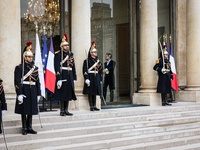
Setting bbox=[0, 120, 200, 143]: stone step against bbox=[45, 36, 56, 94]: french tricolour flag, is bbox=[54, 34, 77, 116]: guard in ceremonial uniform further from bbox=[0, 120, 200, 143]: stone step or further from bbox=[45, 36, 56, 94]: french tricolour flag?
bbox=[0, 120, 200, 143]: stone step

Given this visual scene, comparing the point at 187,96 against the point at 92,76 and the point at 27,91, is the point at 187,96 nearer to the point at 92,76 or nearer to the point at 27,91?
the point at 92,76

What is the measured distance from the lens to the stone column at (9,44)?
29.7 ft

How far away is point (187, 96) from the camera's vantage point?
14.9 meters

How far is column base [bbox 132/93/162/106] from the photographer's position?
12.8 meters

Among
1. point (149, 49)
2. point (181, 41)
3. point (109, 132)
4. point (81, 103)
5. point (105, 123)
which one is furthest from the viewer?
point (181, 41)

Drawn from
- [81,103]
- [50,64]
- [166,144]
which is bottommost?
[166,144]

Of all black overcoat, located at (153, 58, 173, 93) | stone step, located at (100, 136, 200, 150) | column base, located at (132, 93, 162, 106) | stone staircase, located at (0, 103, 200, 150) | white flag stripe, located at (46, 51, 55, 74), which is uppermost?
white flag stripe, located at (46, 51, 55, 74)

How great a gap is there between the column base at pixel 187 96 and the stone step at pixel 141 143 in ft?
18.1

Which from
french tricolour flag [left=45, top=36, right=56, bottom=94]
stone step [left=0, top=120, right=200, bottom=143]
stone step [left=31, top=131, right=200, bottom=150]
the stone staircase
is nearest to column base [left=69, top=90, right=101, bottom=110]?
french tricolour flag [left=45, top=36, right=56, bottom=94]

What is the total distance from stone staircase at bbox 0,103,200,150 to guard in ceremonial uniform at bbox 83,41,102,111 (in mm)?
1020

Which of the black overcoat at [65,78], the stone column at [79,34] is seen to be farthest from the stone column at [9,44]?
the stone column at [79,34]

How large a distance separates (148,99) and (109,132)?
4.83 m

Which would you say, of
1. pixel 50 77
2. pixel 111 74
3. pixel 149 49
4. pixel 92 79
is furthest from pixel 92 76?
pixel 149 49

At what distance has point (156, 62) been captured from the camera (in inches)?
488
